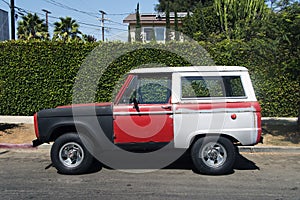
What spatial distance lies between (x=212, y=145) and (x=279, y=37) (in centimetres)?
449

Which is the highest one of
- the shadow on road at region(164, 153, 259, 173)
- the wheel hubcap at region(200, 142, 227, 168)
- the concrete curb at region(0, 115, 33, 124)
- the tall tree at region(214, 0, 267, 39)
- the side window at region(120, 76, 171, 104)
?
the tall tree at region(214, 0, 267, 39)

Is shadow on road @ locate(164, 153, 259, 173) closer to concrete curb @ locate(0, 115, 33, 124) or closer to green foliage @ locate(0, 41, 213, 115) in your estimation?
green foliage @ locate(0, 41, 213, 115)

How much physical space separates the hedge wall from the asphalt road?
19.5 ft

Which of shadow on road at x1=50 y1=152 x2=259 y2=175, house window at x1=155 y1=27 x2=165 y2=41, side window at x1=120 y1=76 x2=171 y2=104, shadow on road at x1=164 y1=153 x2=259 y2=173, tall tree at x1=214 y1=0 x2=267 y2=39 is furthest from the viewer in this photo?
house window at x1=155 y1=27 x2=165 y2=41

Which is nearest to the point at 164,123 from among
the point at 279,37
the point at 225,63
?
the point at 279,37

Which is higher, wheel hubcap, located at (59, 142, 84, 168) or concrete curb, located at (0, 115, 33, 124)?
concrete curb, located at (0, 115, 33, 124)

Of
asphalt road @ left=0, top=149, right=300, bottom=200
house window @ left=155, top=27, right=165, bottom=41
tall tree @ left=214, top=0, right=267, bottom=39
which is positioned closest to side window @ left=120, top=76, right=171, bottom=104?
asphalt road @ left=0, top=149, right=300, bottom=200

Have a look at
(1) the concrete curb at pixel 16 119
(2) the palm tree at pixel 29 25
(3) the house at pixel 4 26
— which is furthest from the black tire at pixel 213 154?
(3) the house at pixel 4 26

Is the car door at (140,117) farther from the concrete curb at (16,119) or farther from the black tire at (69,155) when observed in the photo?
the concrete curb at (16,119)

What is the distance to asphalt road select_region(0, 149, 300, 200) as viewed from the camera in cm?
512

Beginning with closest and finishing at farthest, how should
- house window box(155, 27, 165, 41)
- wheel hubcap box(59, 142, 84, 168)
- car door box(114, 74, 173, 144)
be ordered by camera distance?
car door box(114, 74, 173, 144) → wheel hubcap box(59, 142, 84, 168) → house window box(155, 27, 165, 41)

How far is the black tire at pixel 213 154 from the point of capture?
6145 millimetres

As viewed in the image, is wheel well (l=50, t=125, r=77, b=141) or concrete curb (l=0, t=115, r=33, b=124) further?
concrete curb (l=0, t=115, r=33, b=124)

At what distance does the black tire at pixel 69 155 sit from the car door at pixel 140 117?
2.28 ft
